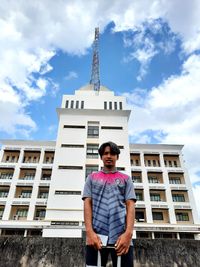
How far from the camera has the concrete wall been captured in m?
3.17

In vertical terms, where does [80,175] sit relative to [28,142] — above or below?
below

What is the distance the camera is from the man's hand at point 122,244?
1.61 metres

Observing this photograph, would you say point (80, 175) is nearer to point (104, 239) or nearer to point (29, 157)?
point (29, 157)

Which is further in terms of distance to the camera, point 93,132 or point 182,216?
point 93,132

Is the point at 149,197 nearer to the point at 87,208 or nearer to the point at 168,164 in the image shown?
the point at 168,164

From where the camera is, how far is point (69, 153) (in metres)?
22.3

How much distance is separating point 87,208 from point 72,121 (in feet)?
75.4

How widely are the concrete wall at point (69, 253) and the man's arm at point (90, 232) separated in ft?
6.04

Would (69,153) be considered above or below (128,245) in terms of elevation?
above

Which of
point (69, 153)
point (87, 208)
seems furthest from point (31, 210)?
point (87, 208)

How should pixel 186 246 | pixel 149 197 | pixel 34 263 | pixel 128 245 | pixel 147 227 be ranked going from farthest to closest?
1. pixel 149 197
2. pixel 147 227
3. pixel 186 246
4. pixel 34 263
5. pixel 128 245

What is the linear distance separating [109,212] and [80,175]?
19.6 metres

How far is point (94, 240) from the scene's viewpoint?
166 centimetres

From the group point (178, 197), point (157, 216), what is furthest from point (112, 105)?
point (157, 216)
